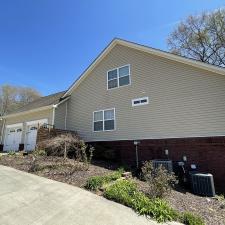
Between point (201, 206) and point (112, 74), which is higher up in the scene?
point (112, 74)

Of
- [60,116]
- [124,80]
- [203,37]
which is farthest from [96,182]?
[203,37]

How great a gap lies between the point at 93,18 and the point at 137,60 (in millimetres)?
3731

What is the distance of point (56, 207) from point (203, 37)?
929 inches

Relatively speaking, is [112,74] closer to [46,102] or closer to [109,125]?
[109,125]

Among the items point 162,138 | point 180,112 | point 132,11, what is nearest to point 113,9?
point 132,11

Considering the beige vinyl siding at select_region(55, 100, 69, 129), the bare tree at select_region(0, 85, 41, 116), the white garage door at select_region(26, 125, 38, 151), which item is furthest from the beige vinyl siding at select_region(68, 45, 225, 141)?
the bare tree at select_region(0, 85, 41, 116)

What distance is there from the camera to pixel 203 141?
34.2 feet

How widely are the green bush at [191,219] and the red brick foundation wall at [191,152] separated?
14.3 ft

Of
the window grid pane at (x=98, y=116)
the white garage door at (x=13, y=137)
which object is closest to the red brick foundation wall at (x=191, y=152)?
the window grid pane at (x=98, y=116)

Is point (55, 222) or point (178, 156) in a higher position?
point (178, 156)

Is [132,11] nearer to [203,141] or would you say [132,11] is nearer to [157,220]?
[203,141]

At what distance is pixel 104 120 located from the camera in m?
14.7

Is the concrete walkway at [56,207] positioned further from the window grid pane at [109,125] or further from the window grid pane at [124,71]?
the window grid pane at [124,71]

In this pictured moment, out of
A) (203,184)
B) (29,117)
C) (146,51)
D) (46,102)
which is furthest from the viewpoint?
(46,102)
